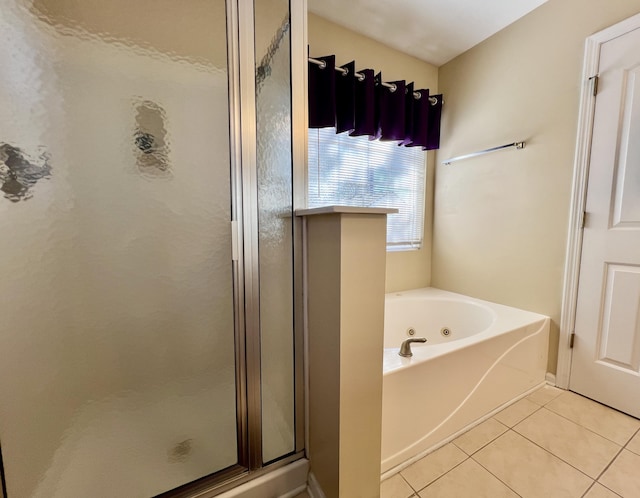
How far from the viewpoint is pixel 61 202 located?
26.6 inches

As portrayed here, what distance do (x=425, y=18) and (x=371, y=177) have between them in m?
1.02

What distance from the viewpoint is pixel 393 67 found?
76.9 inches

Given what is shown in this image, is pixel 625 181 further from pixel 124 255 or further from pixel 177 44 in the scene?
pixel 124 255

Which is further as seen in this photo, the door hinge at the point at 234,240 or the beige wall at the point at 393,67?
the beige wall at the point at 393,67

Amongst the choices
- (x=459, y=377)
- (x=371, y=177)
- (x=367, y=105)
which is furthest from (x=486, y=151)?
(x=459, y=377)

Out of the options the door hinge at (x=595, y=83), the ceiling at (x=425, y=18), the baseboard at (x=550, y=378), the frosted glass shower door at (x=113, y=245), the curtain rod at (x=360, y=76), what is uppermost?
the ceiling at (x=425, y=18)

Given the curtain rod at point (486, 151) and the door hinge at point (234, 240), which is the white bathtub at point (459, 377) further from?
the curtain rod at point (486, 151)

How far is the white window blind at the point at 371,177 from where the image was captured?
1.80 meters

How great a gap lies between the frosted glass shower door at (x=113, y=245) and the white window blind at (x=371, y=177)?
3.20 feet

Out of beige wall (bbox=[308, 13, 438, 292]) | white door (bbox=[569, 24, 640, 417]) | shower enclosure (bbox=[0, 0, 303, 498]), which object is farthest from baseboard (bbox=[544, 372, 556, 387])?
shower enclosure (bbox=[0, 0, 303, 498])

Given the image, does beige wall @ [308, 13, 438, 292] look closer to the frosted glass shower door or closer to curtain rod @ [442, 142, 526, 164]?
curtain rod @ [442, 142, 526, 164]

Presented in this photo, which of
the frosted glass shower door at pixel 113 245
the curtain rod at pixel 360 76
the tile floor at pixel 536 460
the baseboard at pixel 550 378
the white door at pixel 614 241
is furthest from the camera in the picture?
the baseboard at pixel 550 378

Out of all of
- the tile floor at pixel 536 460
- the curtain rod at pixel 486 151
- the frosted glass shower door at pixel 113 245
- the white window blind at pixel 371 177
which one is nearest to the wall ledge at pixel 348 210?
the frosted glass shower door at pixel 113 245

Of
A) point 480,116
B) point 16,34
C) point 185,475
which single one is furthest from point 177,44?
point 480,116
